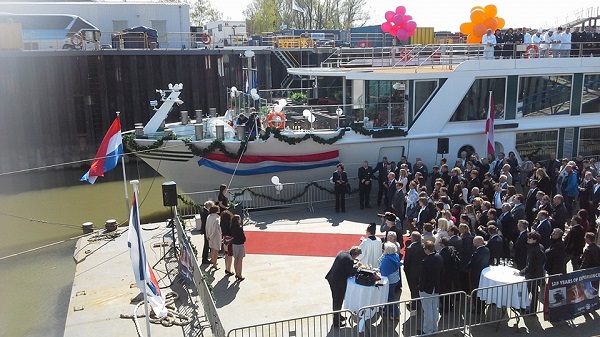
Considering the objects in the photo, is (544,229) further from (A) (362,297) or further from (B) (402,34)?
(B) (402,34)

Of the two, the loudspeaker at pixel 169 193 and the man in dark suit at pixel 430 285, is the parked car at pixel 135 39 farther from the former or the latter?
the man in dark suit at pixel 430 285

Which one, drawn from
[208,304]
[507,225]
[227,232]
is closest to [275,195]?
[227,232]

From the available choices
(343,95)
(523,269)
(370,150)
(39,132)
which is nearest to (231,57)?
(39,132)

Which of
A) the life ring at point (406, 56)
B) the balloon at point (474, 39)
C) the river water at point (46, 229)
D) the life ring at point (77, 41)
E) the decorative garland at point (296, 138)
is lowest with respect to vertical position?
the river water at point (46, 229)

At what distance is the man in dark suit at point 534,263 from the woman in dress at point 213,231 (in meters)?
5.03

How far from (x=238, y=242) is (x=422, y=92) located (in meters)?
7.98

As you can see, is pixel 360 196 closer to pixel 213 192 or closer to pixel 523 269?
pixel 213 192

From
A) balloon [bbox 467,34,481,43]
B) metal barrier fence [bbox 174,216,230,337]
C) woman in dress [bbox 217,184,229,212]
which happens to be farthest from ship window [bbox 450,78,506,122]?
metal barrier fence [bbox 174,216,230,337]

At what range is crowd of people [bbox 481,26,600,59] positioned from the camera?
16078 millimetres

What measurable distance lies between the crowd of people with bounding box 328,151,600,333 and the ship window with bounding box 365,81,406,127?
8.30ft

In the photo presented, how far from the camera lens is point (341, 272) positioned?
747 cm

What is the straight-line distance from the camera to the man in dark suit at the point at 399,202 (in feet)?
38.4

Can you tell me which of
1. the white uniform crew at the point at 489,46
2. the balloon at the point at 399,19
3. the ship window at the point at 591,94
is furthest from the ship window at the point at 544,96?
the balloon at the point at 399,19

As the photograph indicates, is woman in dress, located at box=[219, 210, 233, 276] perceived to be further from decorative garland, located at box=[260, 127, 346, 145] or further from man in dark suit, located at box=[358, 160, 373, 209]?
man in dark suit, located at box=[358, 160, 373, 209]
